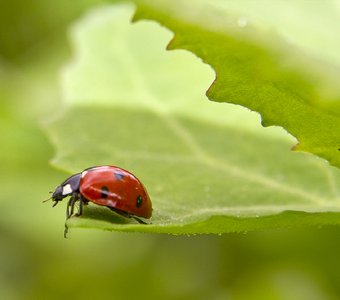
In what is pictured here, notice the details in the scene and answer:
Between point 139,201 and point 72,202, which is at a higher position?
point 139,201

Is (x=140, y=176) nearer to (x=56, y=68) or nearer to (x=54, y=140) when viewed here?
(x=54, y=140)

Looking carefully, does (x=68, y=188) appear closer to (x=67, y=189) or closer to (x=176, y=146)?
(x=67, y=189)

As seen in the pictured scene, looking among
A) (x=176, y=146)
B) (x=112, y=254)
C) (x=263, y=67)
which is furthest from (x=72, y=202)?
(x=112, y=254)

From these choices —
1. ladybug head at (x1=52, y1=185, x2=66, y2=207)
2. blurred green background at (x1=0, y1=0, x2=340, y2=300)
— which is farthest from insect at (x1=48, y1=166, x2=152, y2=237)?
blurred green background at (x1=0, y1=0, x2=340, y2=300)

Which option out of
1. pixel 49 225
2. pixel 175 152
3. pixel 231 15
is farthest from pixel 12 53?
pixel 231 15

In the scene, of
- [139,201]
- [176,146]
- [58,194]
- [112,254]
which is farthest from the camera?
[112,254]

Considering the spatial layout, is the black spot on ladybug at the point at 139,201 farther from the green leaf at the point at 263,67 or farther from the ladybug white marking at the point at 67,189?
the green leaf at the point at 263,67

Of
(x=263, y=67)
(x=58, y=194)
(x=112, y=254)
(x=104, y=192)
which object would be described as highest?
(x=263, y=67)
